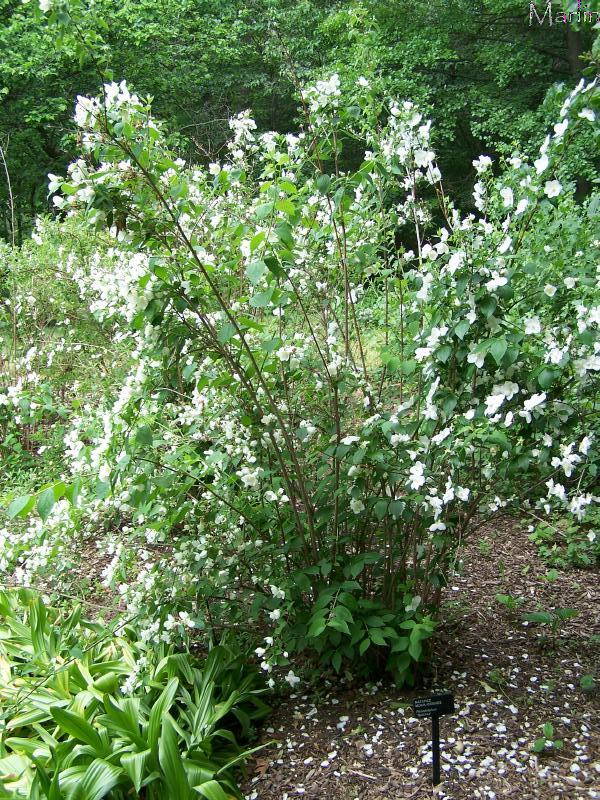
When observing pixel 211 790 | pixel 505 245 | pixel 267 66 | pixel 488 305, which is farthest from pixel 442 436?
pixel 267 66

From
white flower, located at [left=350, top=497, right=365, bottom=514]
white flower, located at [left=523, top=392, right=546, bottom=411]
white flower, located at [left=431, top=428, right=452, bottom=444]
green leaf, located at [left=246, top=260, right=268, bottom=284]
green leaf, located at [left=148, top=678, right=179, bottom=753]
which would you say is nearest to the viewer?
green leaf, located at [left=246, top=260, right=268, bottom=284]

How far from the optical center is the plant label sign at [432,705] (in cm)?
201

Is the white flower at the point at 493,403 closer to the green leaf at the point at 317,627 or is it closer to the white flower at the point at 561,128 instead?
the white flower at the point at 561,128

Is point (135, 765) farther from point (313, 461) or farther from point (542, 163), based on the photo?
point (542, 163)

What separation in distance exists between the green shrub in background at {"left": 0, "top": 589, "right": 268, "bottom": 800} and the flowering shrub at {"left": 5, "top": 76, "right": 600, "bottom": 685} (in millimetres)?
217

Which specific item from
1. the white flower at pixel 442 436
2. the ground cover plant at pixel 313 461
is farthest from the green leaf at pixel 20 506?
the white flower at pixel 442 436

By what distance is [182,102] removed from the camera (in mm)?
12602

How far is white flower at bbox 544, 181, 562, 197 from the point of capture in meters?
1.98

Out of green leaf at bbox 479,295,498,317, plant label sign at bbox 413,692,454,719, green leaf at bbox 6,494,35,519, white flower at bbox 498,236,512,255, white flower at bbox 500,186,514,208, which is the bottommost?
plant label sign at bbox 413,692,454,719

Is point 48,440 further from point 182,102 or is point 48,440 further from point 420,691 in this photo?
point 182,102

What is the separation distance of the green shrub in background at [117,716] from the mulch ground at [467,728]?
19cm

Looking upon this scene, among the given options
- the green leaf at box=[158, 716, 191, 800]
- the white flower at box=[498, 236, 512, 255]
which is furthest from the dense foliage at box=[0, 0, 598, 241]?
the green leaf at box=[158, 716, 191, 800]

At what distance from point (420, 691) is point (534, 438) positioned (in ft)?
3.56

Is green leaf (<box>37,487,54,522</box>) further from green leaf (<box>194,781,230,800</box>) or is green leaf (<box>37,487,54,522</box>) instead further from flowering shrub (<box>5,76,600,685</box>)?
green leaf (<box>194,781,230,800</box>)
